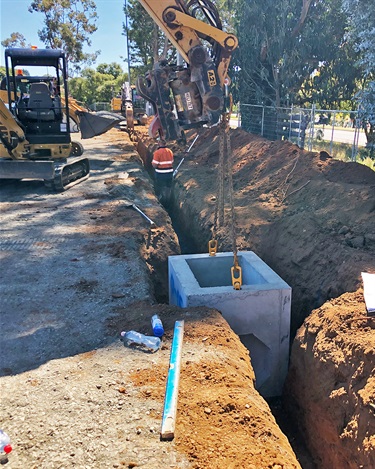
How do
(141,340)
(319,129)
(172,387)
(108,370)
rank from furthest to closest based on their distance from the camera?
1. (319,129)
2. (141,340)
3. (108,370)
4. (172,387)

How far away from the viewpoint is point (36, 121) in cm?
1196

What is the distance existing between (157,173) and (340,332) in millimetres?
7367

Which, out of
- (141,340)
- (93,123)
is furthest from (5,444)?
(93,123)

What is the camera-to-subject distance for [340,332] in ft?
17.0

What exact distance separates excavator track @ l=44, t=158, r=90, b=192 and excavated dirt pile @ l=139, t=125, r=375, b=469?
280 cm

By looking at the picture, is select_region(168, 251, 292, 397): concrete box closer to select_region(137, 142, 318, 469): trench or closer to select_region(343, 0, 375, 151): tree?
select_region(137, 142, 318, 469): trench

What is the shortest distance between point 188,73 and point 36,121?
19.1 feet

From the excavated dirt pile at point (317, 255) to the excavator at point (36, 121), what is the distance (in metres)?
3.39

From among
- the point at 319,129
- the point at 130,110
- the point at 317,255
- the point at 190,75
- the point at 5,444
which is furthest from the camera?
the point at 130,110

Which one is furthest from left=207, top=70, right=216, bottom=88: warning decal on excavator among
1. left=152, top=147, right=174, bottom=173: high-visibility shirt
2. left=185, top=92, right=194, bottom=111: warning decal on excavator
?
left=152, top=147, right=174, bottom=173: high-visibility shirt

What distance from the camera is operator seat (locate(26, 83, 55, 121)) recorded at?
38.8 ft

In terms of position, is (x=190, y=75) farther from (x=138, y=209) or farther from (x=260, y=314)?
(x=260, y=314)

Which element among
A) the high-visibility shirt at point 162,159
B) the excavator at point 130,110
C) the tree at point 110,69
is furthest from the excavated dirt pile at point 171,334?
the tree at point 110,69

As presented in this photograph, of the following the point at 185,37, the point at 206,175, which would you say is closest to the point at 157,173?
the point at 206,175
